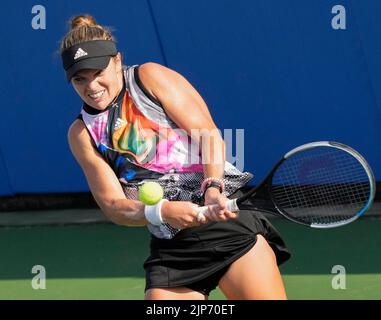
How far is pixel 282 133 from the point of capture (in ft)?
22.0

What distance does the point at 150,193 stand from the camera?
10.6ft

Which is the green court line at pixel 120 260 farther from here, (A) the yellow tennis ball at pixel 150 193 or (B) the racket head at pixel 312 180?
(A) the yellow tennis ball at pixel 150 193

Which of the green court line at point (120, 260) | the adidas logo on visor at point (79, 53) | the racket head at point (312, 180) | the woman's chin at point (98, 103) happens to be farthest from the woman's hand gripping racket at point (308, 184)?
the green court line at point (120, 260)

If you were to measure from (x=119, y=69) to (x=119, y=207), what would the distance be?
50cm

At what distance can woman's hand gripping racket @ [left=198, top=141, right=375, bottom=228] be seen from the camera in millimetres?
3375

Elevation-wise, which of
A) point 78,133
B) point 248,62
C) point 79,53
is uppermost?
point 248,62

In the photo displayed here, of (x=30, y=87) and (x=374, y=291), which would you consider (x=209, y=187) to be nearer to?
(x=374, y=291)

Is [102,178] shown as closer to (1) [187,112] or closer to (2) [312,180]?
(1) [187,112]

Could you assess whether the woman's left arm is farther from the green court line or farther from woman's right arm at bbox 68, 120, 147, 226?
the green court line

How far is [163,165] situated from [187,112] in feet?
0.71

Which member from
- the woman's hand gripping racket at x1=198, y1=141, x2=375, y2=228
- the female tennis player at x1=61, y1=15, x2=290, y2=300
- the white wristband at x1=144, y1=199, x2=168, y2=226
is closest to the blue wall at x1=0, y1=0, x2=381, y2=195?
the woman's hand gripping racket at x1=198, y1=141, x2=375, y2=228

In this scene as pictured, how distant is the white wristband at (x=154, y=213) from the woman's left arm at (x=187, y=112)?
200mm

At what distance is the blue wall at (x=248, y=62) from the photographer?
21.0ft

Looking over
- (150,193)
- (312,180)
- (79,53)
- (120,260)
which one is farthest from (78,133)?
(120,260)
